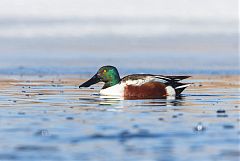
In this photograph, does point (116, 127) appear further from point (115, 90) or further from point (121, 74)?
point (121, 74)

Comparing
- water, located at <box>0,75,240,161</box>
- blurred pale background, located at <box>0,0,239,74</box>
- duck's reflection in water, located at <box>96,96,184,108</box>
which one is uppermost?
blurred pale background, located at <box>0,0,239,74</box>

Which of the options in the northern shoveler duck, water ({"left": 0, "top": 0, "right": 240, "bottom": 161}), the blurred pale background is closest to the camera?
water ({"left": 0, "top": 0, "right": 240, "bottom": 161})

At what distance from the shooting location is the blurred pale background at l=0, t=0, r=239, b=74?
667 inches

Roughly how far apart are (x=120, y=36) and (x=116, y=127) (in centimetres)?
1248

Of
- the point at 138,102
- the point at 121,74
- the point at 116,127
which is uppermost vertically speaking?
the point at 121,74

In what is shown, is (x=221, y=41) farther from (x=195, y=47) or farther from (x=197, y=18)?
(x=197, y=18)

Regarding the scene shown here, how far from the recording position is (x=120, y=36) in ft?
65.8

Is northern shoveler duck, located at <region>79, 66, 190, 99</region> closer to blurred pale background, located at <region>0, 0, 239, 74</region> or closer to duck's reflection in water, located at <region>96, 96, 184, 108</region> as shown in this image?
duck's reflection in water, located at <region>96, 96, 184, 108</region>

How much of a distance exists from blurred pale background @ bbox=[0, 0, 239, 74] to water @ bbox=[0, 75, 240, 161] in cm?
490

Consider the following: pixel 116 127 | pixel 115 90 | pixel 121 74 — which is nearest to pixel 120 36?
pixel 121 74

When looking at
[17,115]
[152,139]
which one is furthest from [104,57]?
[152,139]

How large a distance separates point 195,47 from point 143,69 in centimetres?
362

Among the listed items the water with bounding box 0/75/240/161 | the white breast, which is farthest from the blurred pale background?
the water with bounding box 0/75/240/161

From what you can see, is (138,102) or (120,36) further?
(120,36)
